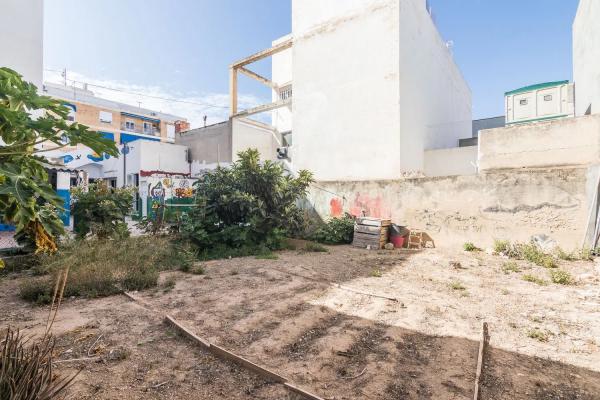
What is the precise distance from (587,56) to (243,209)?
11.6 m

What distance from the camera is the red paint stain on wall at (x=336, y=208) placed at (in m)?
10.3

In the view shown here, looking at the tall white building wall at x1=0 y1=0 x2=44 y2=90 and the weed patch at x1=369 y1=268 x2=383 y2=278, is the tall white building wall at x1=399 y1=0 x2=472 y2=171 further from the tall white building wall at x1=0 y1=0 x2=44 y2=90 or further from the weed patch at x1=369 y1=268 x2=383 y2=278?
the tall white building wall at x1=0 y1=0 x2=44 y2=90

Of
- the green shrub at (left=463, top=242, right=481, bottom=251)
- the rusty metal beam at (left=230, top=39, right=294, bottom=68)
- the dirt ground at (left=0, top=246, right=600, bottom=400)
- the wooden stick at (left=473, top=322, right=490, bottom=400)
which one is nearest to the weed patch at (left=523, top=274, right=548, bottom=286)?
the dirt ground at (left=0, top=246, right=600, bottom=400)

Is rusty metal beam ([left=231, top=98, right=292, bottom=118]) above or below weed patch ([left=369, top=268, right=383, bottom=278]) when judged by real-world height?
above

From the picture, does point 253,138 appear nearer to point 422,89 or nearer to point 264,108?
point 264,108

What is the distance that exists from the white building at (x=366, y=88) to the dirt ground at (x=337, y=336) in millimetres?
7370

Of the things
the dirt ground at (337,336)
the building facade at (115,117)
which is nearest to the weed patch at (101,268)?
the dirt ground at (337,336)

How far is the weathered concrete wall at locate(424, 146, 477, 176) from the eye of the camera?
11.8 meters

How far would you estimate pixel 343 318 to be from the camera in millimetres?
3574

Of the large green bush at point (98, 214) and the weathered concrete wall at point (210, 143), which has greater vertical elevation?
the weathered concrete wall at point (210, 143)

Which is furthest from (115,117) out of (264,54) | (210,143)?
(264,54)

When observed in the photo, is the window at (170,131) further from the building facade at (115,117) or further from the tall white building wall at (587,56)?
the tall white building wall at (587,56)

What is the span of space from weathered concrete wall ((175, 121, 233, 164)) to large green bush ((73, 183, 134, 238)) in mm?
9430

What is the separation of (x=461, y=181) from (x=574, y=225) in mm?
2474
